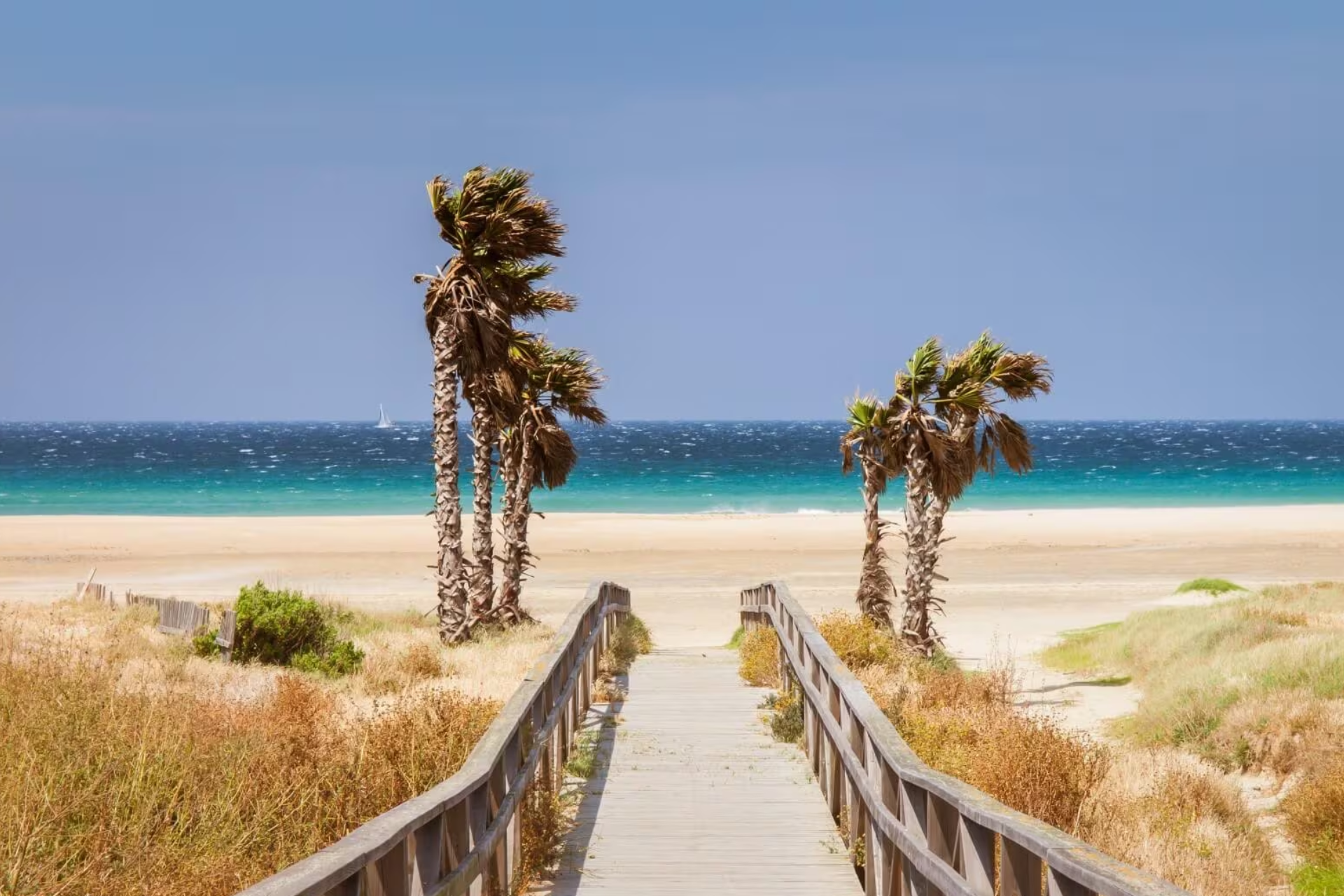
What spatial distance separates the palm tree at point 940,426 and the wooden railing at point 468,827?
38.5ft

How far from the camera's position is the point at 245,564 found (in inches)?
1881

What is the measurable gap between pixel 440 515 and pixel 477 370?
2568mm

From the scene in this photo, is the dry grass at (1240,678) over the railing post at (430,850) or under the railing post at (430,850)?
under

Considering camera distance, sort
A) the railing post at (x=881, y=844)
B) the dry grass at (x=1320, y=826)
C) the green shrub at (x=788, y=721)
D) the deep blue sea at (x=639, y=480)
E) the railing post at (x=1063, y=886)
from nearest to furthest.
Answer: the railing post at (x=1063, y=886)
the railing post at (x=881, y=844)
the dry grass at (x=1320, y=826)
the green shrub at (x=788, y=721)
the deep blue sea at (x=639, y=480)

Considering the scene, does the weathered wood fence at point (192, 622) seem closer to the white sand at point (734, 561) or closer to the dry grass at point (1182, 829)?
the white sand at point (734, 561)

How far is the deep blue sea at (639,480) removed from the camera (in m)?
88.8

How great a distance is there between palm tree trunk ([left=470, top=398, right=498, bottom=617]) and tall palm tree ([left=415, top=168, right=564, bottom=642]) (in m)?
1.21

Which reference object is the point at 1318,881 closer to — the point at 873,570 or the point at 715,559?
the point at 873,570

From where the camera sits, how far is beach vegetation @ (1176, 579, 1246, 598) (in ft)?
112

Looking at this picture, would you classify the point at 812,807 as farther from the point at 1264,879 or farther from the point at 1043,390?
the point at 1043,390

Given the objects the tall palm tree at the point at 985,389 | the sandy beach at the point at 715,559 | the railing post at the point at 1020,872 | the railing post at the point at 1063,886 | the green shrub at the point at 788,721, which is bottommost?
the sandy beach at the point at 715,559

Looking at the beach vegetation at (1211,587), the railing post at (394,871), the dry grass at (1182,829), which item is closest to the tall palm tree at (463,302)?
the dry grass at (1182,829)

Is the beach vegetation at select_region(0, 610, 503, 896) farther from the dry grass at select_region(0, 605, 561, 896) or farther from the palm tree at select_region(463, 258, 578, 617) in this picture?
the palm tree at select_region(463, 258, 578, 617)

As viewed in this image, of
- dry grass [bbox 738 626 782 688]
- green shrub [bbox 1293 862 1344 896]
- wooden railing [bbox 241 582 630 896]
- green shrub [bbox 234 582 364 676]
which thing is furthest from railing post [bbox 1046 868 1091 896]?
green shrub [bbox 234 582 364 676]
